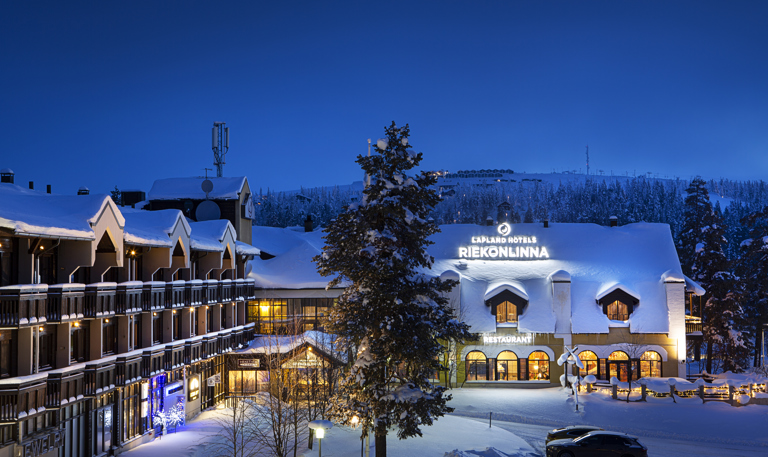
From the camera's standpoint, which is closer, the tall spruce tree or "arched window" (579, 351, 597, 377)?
the tall spruce tree

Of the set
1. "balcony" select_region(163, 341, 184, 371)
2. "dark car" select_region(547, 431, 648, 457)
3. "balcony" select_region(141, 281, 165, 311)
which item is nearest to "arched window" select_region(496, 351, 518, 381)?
"dark car" select_region(547, 431, 648, 457)

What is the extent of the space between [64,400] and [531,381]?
32922mm

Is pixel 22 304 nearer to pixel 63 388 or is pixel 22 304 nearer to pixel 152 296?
pixel 63 388

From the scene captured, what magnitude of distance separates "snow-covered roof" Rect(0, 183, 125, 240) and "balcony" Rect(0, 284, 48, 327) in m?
2.04

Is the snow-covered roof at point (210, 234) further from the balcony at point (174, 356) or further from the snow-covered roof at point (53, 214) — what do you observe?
the snow-covered roof at point (53, 214)

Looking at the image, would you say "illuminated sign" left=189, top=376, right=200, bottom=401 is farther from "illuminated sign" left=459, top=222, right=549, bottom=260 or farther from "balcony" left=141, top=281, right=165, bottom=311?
"illuminated sign" left=459, top=222, right=549, bottom=260

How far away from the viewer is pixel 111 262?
2572 cm

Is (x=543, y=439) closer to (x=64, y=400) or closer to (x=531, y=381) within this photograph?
(x=531, y=381)

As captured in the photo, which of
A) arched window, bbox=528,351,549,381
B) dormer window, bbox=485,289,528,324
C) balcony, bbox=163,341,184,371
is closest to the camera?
balcony, bbox=163,341,184,371

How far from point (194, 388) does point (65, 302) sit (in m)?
15.0

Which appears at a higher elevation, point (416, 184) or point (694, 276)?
point (416, 184)

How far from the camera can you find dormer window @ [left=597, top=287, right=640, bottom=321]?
4666 cm

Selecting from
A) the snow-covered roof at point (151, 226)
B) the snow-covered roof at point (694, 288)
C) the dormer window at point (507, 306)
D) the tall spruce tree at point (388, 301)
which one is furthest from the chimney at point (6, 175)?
the snow-covered roof at point (694, 288)

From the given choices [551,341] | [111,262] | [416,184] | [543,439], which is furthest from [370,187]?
[551,341]
